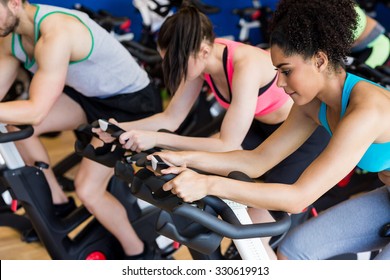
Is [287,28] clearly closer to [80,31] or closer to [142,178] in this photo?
[142,178]

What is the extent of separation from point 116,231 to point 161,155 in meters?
A: 0.90

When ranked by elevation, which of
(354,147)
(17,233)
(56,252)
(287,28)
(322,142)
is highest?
(287,28)

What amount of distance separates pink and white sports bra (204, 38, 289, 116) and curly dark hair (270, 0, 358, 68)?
0.61 m

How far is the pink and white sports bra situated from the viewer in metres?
2.40

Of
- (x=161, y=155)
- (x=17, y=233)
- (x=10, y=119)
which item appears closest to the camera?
(x=161, y=155)

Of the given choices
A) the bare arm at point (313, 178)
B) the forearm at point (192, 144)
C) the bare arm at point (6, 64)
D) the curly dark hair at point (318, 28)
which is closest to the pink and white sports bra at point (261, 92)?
the forearm at point (192, 144)

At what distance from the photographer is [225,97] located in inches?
99.7

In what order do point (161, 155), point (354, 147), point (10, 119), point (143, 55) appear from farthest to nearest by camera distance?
1. point (143, 55)
2. point (10, 119)
3. point (161, 155)
4. point (354, 147)

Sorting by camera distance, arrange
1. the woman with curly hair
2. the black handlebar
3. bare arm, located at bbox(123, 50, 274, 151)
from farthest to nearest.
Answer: bare arm, located at bbox(123, 50, 274, 151) < the woman with curly hair < the black handlebar

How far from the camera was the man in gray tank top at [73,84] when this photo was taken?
8.01ft

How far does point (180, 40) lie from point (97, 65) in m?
0.56

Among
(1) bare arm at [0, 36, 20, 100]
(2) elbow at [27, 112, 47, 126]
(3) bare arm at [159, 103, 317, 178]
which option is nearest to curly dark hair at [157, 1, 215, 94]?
(3) bare arm at [159, 103, 317, 178]

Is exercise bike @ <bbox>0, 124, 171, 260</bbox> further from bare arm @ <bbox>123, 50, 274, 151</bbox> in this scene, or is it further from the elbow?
bare arm @ <bbox>123, 50, 274, 151</bbox>

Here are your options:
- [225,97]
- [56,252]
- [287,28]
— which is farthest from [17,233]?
[287,28]
